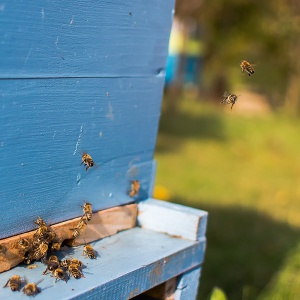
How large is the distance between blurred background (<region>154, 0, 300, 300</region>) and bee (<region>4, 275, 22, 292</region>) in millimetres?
2029

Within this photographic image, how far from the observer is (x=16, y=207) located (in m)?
1.64

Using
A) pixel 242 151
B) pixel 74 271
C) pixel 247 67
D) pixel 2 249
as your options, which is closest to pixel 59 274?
pixel 74 271

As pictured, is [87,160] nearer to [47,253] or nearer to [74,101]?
[74,101]

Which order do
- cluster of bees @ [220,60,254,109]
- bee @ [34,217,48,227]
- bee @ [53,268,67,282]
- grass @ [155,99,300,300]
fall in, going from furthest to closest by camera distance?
grass @ [155,99,300,300], cluster of bees @ [220,60,254,109], bee @ [34,217,48,227], bee @ [53,268,67,282]

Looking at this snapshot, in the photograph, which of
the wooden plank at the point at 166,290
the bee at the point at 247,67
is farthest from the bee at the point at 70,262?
the bee at the point at 247,67

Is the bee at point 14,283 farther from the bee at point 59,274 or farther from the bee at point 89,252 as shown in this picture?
the bee at point 89,252

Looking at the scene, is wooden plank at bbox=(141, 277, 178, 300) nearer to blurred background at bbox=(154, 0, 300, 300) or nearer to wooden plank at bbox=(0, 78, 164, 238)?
wooden plank at bbox=(0, 78, 164, 238)

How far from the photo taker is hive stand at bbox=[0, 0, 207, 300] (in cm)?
156

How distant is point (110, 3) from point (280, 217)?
A: 3.91 metres

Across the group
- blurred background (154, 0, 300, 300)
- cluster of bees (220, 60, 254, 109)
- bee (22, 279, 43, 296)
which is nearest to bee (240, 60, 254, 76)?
cluster of bees (220, 60, 254, 109)

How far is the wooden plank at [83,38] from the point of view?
1501mm

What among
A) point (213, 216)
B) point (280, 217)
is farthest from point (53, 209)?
point (280, 217)

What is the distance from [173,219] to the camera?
6.90 feet

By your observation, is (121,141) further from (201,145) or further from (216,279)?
(201,145)
